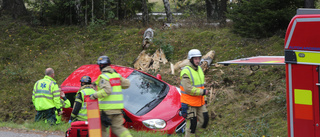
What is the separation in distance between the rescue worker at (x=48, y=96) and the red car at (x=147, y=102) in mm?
616

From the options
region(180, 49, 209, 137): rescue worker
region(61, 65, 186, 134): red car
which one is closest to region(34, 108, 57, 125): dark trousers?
region(61, 65, 186, 134): red car

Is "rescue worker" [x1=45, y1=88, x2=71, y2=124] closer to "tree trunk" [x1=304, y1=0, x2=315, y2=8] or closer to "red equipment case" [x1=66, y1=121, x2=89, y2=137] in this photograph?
"red equipment case" [x1=66, y1=121, x2=89, y2=137]

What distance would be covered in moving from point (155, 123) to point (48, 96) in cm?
272

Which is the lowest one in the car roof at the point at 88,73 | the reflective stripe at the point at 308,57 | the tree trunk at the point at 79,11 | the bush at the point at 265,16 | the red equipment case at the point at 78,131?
the red equipment case at the point at 78,131

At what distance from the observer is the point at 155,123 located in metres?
7.25

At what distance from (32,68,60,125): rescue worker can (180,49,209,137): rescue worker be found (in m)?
3.36

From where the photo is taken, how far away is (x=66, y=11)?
18.1m

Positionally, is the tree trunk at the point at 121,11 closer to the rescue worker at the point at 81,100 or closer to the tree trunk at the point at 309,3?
the tree trunk at the point at 309,3

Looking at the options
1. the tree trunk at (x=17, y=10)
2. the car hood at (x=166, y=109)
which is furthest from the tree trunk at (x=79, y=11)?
the car hood at (x=166, y=109)

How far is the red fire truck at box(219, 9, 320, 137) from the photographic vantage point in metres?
3.97

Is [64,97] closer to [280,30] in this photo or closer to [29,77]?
[29,77]

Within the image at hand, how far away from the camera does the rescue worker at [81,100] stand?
650 centimetres

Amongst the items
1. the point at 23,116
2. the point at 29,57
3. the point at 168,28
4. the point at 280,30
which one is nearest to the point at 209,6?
the point at 168,28

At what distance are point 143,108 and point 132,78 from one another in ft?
4.36
